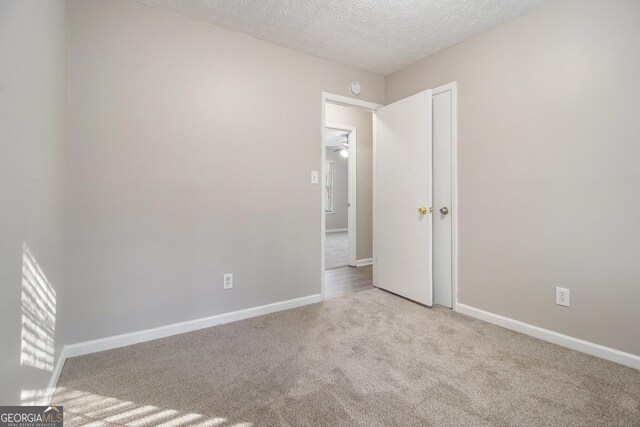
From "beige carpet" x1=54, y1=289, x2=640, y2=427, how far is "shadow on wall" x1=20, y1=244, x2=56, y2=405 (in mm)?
244

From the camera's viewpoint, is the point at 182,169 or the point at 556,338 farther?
the point at 182,169

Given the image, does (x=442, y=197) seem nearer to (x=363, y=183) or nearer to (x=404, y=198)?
Result: (x=404, y=198)

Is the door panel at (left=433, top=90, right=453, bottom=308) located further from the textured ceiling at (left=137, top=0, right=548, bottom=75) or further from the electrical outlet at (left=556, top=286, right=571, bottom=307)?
the electrical outlet at (left=556, top=286, right=571, bottom=307)

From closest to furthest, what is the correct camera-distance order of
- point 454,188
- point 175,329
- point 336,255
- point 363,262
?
point 175,329, point 454,188, point 363,262, point 336,255

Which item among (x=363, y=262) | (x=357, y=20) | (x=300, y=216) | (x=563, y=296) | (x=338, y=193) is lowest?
(x=363, y=262)

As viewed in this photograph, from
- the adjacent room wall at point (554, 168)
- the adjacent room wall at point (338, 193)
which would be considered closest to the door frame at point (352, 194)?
the adjacent room wall at point (554, 168)

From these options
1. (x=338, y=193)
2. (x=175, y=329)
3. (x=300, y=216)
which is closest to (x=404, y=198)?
(x=300, y=216)

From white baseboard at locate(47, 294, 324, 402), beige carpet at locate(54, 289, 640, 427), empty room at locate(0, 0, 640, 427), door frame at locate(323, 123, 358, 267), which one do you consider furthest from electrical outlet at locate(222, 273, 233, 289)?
door frame at locate(323, 123, 358, 267)

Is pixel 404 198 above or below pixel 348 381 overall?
above

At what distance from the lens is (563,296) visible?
2.00 meters

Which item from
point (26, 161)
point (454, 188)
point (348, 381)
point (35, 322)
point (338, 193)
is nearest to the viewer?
point (26, 161)

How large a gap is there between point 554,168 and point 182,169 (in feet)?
8.98

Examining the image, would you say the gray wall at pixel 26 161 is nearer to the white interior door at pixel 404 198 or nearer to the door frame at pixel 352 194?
the white interior door at pixel 404 198

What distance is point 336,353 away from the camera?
1.89m
